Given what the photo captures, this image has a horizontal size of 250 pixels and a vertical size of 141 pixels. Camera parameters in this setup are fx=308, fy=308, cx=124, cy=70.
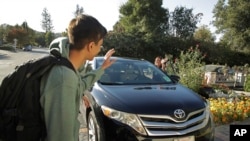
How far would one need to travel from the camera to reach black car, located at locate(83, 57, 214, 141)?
3.75 meters

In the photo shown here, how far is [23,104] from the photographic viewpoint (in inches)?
64.3

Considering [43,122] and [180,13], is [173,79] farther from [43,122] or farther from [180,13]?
[180,13]

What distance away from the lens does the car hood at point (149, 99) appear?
3.88 metres

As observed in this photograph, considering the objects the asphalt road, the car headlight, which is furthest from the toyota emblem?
the asphalt road

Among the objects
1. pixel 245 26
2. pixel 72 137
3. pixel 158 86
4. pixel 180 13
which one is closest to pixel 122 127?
pixel 158 86

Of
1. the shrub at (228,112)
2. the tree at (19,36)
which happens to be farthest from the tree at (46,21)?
the shrub at (228,112)

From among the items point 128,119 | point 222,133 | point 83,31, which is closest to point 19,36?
point 222,133

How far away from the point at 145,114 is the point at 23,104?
2.32 meters

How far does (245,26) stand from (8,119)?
34575 mm

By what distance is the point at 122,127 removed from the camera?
12.3ft

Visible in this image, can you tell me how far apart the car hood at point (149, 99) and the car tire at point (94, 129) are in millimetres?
293

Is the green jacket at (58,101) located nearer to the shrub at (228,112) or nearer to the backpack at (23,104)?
the backpack at (23,104)

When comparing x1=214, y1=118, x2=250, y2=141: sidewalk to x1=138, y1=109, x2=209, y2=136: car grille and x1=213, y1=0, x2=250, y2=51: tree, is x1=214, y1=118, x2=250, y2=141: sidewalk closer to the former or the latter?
x1=138, y1=109, x2=209, y2=136: car grille

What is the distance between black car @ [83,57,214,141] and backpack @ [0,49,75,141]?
164cm
